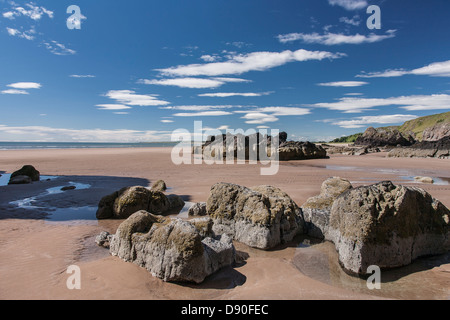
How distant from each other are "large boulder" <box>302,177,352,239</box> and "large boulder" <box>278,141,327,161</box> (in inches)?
760

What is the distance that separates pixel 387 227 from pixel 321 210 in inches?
85.4

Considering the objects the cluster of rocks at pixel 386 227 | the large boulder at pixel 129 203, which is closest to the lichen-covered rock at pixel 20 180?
the large boulder at pixel 129 203

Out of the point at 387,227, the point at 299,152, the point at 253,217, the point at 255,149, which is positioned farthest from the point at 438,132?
the point at 253,217

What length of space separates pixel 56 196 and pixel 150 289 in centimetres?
869

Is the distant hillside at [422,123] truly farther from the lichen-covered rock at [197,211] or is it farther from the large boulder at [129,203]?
the large boulder at [129,203]

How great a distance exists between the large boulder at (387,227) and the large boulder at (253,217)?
3.79ft

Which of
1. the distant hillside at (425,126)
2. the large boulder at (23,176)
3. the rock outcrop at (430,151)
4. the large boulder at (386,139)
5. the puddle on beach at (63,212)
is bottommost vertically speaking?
the puddle on beach at (63,212)

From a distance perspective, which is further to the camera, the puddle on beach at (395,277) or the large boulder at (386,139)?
the large boulder at (386,139)

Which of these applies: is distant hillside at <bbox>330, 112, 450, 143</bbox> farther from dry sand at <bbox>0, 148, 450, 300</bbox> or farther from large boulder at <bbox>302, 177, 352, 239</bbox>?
dry sand at <bbox>0, 148, 450, 300</bbox>

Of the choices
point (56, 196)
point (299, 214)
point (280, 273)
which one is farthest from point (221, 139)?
point (280, 273)

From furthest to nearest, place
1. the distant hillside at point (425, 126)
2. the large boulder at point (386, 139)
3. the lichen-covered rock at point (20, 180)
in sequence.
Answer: the distant hillside at point (425, 126) → the large boulder at point (386, 139) → the lichen-covered rock at point (20, 180)

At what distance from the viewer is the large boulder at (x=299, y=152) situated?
27.5m

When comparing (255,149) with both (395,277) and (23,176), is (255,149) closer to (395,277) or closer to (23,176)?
(23,176)

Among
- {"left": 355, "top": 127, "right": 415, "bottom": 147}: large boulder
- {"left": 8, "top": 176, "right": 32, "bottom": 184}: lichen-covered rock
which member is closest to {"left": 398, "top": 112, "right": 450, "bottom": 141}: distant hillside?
{"left": 355, "top": 127, "right": 415, "bottom": 147}: large boulder
